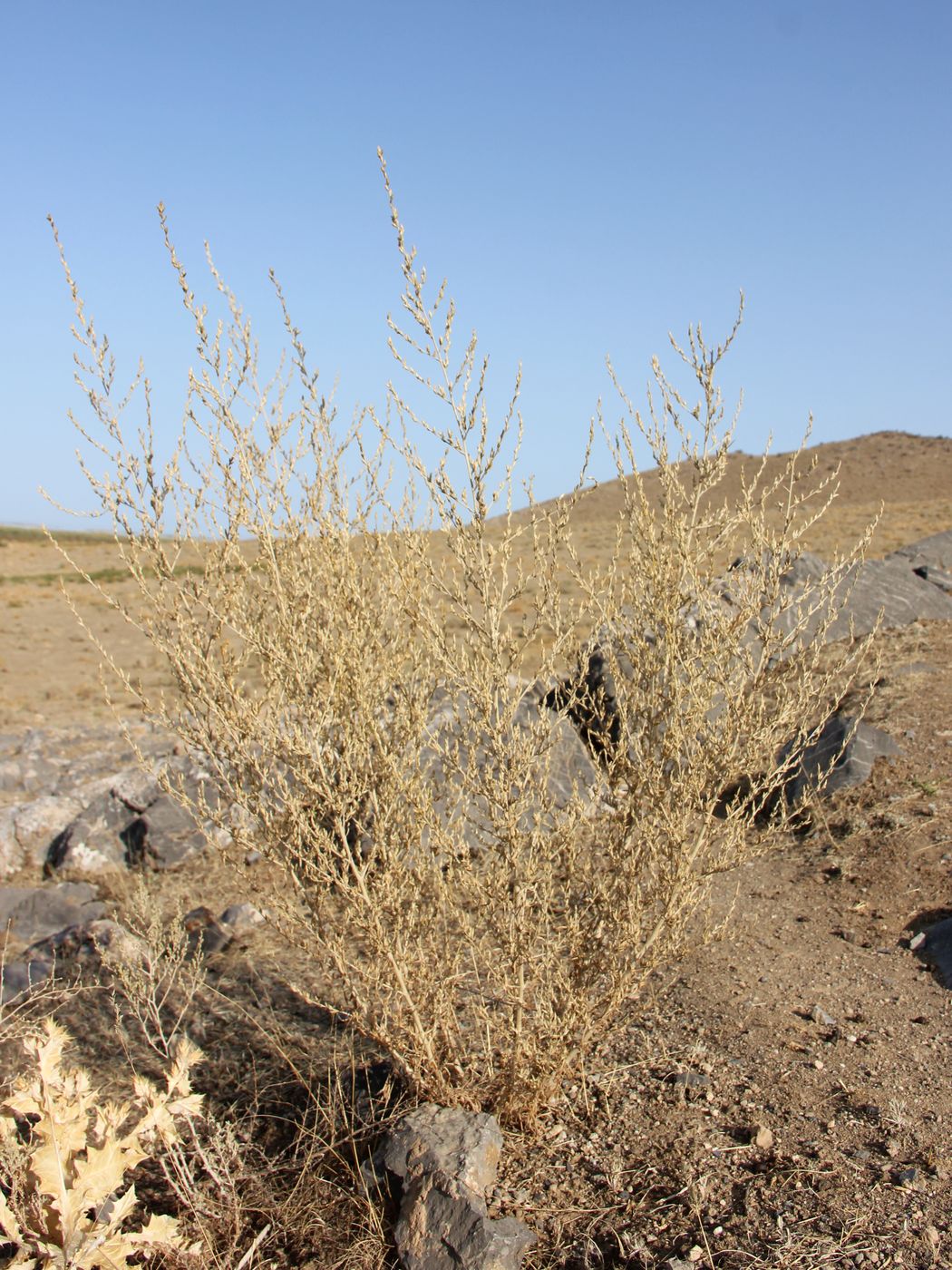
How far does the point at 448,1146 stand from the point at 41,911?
3.85 m

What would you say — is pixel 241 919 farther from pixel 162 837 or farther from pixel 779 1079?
pixel 779 1079

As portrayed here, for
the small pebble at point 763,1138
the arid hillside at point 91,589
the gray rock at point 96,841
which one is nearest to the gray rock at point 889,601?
the arid hillside at point 91,589

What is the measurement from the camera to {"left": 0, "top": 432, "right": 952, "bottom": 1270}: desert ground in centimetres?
261

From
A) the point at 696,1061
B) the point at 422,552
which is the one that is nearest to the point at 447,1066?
the point at 696,1061

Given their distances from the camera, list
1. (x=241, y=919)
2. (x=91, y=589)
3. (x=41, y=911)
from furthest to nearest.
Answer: (x=91, y=589)
(x=41, y=911)
(x=241, y=919)

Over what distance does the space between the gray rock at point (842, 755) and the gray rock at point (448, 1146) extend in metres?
3.37

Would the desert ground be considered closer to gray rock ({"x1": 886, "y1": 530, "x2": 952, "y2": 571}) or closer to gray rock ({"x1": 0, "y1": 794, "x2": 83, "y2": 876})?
gray rock ({"x1": 0, "y1": 794, "x2": 83, "y2": 876})

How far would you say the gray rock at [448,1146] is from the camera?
8.91 ft

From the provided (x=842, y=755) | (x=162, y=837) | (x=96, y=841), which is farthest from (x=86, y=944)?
(x=842, y=755)

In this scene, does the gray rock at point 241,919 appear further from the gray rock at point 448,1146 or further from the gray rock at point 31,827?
the gray rock at point 448,1146

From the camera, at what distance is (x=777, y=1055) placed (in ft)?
11.2

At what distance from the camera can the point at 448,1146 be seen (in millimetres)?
2787

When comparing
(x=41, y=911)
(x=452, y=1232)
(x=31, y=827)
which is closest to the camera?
(x=452, y=1232)

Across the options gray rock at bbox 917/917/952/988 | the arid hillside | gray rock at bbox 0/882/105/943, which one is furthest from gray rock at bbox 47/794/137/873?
gray rock at bbox 917/917/952/988
